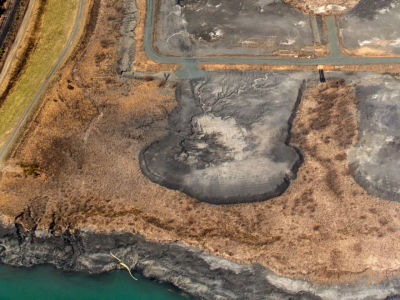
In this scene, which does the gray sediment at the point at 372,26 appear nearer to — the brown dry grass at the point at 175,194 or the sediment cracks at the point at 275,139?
the sediment cracks at the point at 275,139

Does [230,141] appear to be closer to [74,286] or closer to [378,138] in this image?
[378,138]

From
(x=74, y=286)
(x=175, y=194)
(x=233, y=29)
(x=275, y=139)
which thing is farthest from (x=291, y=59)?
(x=74, y=286)

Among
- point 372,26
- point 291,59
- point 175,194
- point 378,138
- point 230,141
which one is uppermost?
point 372,26

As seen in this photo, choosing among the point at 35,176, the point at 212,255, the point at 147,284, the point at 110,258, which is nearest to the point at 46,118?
the point at 35,176

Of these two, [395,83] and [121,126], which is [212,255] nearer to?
[121,126]

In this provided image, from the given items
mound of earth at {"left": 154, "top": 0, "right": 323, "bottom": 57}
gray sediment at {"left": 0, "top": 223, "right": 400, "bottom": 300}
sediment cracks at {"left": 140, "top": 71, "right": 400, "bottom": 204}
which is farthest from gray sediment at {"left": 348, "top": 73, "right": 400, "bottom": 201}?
gray sediment at {"left": 0, "top": 223, "right": 400, "bottom": 300}
